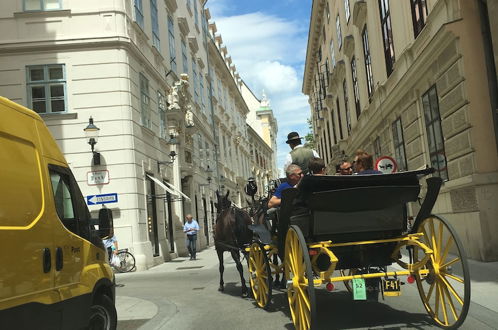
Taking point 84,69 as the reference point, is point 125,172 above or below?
below

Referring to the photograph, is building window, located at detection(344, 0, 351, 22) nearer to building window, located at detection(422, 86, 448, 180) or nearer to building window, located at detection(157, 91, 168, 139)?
building window, located at detection(157, 91, 168, 139)

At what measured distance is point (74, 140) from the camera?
16.5 m

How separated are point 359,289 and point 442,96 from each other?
27.6ft

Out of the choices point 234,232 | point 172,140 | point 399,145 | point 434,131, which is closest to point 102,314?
point 234,232

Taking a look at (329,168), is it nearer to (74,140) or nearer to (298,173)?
(74,140)

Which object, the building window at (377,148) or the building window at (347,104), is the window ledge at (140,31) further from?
the building window at (347,104)

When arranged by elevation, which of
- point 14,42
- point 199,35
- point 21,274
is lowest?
point 21,274

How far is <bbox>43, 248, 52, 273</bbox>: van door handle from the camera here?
3.72m

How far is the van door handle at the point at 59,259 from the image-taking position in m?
3.93

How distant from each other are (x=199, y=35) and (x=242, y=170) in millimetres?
18607

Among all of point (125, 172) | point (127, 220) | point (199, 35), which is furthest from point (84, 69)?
point (199, 35)

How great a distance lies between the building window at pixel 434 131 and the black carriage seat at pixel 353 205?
25.8 ft

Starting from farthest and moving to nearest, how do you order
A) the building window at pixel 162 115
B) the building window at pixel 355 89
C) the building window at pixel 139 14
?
the building window at pixel 355 89 < the building window at pixel 162 115 < the building window at pixel 139 14

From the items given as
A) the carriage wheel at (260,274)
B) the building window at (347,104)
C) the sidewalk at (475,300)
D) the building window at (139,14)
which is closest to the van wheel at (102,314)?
the sidewalk at (475,300)
